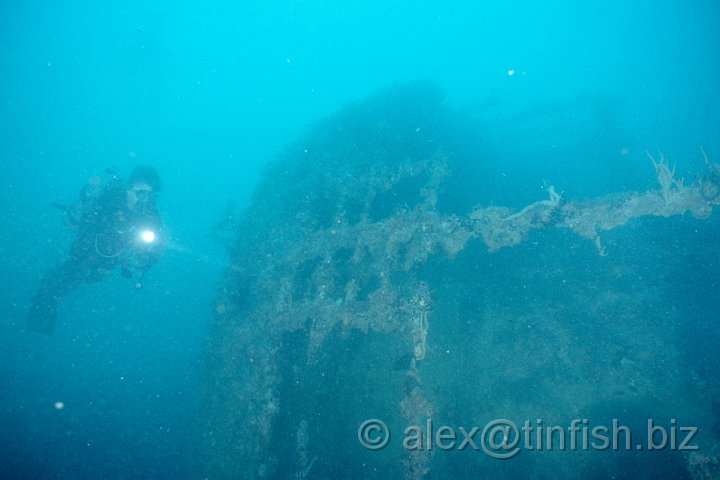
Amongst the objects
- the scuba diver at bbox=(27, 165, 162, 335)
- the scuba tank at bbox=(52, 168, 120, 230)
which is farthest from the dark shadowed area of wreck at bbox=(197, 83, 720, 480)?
the scuba tank at bbox=(52, 168, 120, 230)

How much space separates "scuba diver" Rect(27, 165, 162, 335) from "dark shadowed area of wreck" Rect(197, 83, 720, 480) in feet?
16.1

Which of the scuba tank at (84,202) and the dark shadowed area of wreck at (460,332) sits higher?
the scuba tank at (84,202)

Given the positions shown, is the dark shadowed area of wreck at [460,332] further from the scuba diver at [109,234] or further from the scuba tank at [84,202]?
the scuba tank at [84,202]

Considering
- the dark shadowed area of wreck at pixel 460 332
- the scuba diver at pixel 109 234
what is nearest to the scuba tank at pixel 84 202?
the scuba diver at pixel 109 234

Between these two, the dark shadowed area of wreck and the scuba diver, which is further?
the scuba diver

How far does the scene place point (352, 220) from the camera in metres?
7.63

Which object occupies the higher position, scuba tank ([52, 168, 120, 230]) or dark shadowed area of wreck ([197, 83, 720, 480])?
scuba tank ([52, 168, 120, 230])

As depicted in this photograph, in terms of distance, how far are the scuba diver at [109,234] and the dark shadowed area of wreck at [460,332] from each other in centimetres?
490

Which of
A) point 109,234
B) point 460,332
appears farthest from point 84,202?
point 460,332

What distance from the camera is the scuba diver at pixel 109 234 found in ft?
34.5

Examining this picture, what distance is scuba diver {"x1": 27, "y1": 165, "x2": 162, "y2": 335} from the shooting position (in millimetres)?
Answer: 10523

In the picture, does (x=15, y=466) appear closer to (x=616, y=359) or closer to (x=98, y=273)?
(x=98, y=273)

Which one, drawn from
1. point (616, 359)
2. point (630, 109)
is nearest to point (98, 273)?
point (616, 359)

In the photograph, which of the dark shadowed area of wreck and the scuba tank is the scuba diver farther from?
the dark shadowed area of wreck
